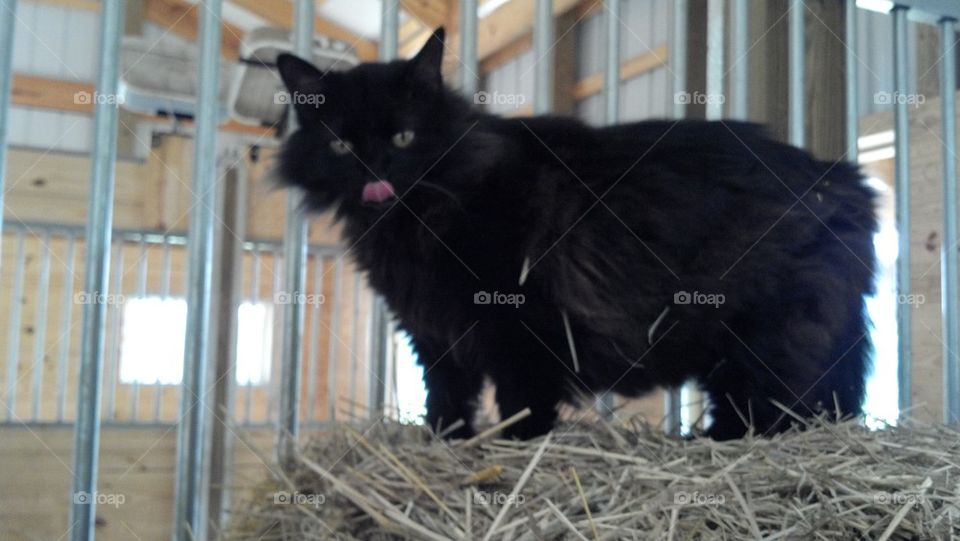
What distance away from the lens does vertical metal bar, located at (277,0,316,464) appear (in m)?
1.48

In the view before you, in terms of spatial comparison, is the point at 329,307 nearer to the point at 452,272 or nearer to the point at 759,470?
the point at 452,272

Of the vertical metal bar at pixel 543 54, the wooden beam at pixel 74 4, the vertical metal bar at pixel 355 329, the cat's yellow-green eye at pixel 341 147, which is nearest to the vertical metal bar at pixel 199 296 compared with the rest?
the cat's yellow-green eye at pixel 341 147

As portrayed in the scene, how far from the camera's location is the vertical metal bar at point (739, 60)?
1.94 m

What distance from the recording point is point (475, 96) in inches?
72.9

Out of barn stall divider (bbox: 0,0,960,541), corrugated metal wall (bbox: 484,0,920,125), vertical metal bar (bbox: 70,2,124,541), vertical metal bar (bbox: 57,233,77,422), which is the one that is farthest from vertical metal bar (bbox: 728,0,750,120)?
vertical metal bar (bbox: 57,233,77,422)

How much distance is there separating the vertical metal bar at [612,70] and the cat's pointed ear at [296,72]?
72 centimetres

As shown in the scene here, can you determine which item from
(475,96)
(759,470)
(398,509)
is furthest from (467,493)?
(475,96)

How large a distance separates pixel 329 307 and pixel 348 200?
286cm

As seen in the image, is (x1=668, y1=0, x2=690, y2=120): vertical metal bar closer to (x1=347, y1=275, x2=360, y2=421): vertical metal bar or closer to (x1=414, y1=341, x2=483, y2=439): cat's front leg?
(x1=414, y1=341, x2=483, y2=439): cat's front leg

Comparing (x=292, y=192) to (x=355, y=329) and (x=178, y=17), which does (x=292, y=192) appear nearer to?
(x=355, y=329)

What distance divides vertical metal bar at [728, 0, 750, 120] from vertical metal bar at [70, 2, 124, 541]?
4.22ft

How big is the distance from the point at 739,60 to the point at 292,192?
3.38 ft

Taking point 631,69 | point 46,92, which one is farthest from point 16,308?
point 46,92

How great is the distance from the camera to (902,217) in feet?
6.68
